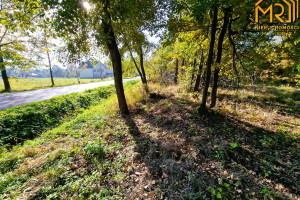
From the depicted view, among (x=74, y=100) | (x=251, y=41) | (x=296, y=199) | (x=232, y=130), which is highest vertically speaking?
(x=251, y=41)

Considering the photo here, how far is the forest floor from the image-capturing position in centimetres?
207

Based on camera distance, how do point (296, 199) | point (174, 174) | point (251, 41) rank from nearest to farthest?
1. point (296, 199)
2. point (174, 174)
3. point (251, 41)

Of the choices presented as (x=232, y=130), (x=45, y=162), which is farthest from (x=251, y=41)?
(x=45, y=162)

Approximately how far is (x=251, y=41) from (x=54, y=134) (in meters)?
8.63

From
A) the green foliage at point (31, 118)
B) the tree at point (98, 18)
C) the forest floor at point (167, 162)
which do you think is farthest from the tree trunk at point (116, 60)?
the green foliage at point (31, 118)

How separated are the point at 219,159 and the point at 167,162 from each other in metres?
1.24

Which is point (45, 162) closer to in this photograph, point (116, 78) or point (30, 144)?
point (30, 144)

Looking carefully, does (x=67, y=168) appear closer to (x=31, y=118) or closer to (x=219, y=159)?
(x=219, y=159)

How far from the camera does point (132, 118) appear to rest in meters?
5.57

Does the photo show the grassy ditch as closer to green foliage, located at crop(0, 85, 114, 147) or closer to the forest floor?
green foliage, located at crop(0, 85, 114, 147)

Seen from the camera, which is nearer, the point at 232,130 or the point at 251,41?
the point at 232,130

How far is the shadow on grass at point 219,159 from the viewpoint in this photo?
6.52 feet

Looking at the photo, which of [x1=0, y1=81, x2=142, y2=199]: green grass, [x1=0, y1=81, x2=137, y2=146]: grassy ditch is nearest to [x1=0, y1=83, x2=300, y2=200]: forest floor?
[x1=0, y1=81, x2=142, y2=199]: green grass

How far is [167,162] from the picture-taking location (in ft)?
8.79
